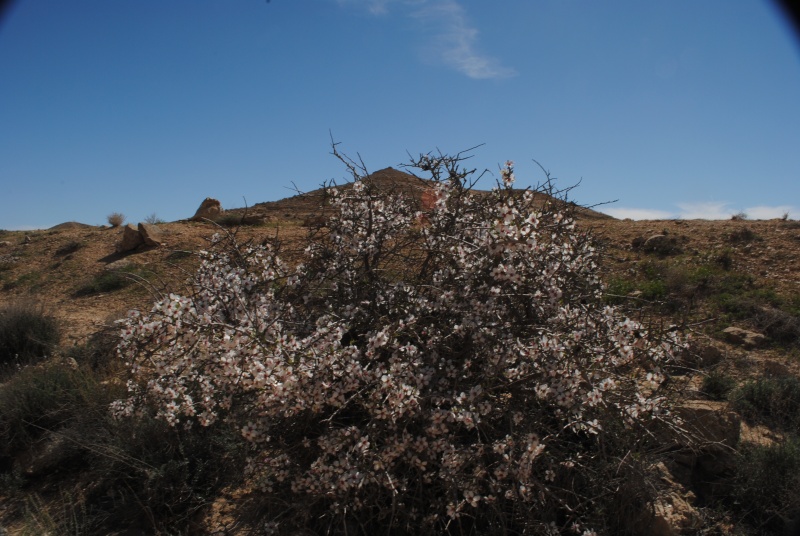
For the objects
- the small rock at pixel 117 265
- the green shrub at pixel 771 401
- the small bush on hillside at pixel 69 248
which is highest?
the small bush on hillside at pixel 69 248

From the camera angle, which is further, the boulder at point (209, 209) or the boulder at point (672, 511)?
the boulder at point (209, 209)

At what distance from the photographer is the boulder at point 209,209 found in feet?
59.7

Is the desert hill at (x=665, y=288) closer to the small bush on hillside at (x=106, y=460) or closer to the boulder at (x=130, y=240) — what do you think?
the small bush on hillside at (x=106, y=460)

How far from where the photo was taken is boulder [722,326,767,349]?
8305 mm

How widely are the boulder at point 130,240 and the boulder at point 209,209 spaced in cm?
363

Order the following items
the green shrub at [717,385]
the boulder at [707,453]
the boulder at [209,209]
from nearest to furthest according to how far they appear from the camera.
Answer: the boulder at [707,453] → the green shrub at [717,385] → the boulder at [209,209]

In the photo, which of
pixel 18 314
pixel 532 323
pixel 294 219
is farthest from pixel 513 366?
pixel 294 219

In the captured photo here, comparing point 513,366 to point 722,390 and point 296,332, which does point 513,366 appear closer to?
point 296,332

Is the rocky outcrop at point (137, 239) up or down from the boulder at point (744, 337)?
up

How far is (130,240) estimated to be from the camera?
1417cm

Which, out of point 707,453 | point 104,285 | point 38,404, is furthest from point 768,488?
point 104,285

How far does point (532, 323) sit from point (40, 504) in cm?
456

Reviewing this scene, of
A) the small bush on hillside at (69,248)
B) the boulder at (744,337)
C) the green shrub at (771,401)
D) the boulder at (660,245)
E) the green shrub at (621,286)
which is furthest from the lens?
the small bush on hillside at (69,248)

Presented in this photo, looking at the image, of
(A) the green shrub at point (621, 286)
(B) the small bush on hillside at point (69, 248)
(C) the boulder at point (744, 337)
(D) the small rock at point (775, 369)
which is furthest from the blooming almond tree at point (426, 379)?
(B) the small bush on hillside at point (69, 248)
